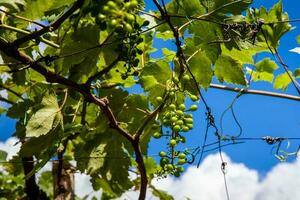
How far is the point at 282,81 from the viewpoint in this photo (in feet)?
10.9

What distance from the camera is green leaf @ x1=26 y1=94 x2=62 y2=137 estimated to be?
8.64 feet

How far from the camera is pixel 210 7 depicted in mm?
2393

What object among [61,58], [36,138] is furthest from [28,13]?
[36,138]

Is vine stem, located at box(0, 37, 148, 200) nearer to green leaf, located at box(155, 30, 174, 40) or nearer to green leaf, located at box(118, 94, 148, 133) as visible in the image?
green leaf, located at box(118, 94, 148, 133)

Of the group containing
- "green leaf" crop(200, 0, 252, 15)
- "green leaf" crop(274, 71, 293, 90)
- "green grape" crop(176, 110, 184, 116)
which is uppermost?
"green leaf" crop(274, 71, 293, 90)

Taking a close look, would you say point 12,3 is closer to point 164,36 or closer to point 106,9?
point 106,9

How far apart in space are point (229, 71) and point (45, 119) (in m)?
0.99

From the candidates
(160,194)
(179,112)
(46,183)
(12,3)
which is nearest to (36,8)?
(12,3)

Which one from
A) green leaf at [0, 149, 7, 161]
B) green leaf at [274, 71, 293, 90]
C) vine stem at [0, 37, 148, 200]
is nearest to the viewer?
vine stem at [0, 37, 148, 200]

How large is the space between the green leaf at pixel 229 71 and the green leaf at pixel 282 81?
63 cm

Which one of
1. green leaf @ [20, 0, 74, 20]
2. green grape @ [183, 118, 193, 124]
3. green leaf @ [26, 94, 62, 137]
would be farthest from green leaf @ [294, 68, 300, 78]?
green leaf @ [20, 0, 74, 20]

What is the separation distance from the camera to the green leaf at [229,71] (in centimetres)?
275

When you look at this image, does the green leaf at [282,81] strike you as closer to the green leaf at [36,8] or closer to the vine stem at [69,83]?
the vine stem at [69,83]

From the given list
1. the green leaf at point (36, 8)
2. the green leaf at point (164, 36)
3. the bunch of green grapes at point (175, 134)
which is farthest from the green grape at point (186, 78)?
the green leaf at point (164, 36)
